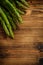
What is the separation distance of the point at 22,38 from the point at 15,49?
20cm

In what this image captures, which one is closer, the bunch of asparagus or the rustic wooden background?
the rustic wooden background

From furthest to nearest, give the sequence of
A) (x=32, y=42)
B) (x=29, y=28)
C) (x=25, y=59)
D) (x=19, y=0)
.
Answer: (x=19, y=0) < (x=29, y=28) < (x=32, y=42) < (x=25, y=59)

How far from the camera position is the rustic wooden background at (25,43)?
2.16 m

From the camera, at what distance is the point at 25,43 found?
2.32 meters

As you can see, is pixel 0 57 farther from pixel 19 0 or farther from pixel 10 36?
pixel 19 0

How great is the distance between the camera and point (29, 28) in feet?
8.19

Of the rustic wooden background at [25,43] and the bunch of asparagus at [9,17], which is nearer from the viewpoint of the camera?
the rustic wooden background at [25,43]

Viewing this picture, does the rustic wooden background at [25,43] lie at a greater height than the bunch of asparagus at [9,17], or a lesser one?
lesser

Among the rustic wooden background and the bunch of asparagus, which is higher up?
the bunch of asparagus

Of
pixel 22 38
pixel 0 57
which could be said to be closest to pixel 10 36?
pixel 22 38

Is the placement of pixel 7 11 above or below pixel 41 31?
above

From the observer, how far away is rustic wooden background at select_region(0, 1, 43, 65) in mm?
2164

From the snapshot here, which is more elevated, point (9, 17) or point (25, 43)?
point (9, 17)

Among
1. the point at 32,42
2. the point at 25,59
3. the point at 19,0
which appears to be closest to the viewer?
the point at 25,59
